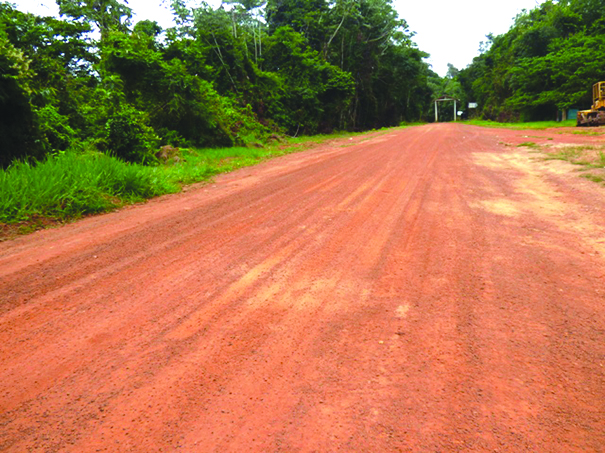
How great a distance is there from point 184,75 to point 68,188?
1009 centimetres

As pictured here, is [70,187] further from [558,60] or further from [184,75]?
[558,60]

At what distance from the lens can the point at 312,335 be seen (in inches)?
93.2

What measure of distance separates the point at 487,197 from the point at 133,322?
506 centimetres

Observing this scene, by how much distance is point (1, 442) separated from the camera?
65.1 inches

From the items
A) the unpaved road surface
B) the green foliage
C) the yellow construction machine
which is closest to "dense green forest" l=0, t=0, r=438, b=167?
the green foliage

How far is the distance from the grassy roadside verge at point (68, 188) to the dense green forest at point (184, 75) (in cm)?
102

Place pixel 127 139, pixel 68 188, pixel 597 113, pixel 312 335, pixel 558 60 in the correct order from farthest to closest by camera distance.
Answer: pixel 558 60 < pixel 597 113 < pixel 127 139 < pixel 68 188 < pixel 312 335

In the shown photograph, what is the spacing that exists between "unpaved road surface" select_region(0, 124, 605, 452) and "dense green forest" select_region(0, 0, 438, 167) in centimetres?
511

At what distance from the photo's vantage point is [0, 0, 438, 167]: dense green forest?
29.0 ft

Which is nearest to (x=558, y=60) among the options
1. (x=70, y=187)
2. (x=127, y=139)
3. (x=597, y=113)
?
(x=597, y=113)

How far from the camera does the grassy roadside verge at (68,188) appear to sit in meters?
5.18

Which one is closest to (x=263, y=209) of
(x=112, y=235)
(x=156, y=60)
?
(x=112, y=235)

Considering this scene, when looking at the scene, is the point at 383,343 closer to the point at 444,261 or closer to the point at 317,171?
the point at 444,261

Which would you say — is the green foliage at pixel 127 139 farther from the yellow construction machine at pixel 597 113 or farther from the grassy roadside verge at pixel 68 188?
the yellow construction machine at pixel 597 113
